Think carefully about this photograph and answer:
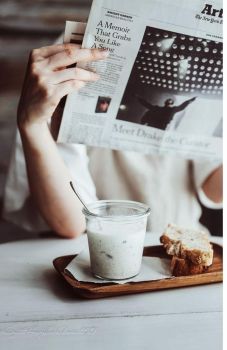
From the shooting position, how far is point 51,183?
3.60 ft

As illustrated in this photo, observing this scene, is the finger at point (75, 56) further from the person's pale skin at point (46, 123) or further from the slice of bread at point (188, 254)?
the slice of bread at point (188, 254)

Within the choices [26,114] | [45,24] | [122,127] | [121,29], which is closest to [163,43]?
[121,29]

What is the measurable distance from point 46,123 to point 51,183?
0.51 feet

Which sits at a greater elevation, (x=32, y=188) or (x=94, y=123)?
(x=94, y=123)

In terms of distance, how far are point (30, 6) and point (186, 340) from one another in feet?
5.06

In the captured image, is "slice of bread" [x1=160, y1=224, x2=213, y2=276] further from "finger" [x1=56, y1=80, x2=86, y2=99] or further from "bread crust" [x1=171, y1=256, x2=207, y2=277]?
"finger" [x1=56, y1=80, x2=86, y2=99]

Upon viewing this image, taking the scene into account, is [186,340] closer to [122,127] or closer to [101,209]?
[101,209]

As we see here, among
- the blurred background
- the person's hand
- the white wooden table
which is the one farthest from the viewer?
the blurred background

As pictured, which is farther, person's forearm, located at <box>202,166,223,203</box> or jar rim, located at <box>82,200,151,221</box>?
person's forearm, located at <box>202,166,223,203</box>

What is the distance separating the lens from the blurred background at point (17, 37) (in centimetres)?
185

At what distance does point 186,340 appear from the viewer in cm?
68

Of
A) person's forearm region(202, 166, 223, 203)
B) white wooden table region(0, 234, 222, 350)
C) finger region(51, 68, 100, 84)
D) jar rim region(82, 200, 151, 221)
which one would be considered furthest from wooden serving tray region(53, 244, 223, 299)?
person's forearm region(202, 166, 223, 203)

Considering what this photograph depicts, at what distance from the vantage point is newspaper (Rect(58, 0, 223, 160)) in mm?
871
